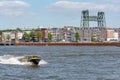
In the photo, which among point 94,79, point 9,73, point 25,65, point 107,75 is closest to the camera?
point 94,79

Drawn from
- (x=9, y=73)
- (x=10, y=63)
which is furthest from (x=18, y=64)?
(x=9, y=73)

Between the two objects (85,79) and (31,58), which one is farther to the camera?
(31,58)

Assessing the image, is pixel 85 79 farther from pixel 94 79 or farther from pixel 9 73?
pixel 9 73

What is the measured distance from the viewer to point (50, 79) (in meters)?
43.7

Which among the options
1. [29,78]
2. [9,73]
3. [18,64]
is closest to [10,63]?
[18,64]

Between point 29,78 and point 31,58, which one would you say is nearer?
point 29,78

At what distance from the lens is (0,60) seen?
2805 inches

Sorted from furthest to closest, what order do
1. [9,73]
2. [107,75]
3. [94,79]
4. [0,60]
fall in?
1. [0,60]
2. [9,73]
3. [107,75]
4. [94,79]

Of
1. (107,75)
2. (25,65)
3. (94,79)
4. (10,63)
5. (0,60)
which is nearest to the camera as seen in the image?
(94,79)

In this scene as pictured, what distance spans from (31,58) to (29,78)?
1731 cm

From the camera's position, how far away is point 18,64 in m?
64.6

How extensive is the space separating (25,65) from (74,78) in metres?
18.3

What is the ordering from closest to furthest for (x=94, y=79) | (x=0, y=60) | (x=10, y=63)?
→ (x=94, y=79) → (x=10, y=63) → (x=0, y=60)

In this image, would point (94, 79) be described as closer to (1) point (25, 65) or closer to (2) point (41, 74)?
(2) point (41, 74)
